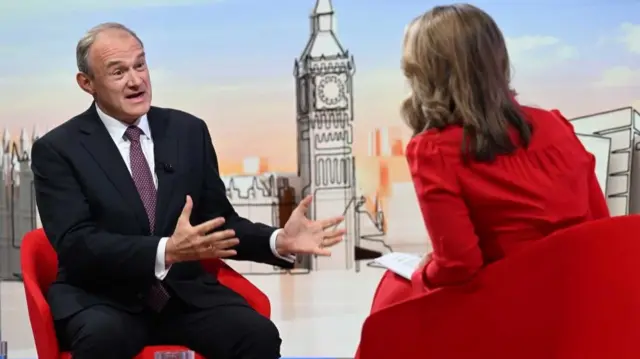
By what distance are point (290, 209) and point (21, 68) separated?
60.9 inches

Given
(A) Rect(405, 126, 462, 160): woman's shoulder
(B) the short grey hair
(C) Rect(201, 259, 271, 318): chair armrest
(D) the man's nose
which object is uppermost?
(B) the short grey hair

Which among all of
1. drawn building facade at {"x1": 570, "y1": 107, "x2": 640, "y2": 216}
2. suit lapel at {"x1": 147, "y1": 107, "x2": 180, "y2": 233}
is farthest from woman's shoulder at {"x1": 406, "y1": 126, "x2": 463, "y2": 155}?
drawn building facade at {"x1": 570, "y1": 107, "x2": 640, "y2": 216}

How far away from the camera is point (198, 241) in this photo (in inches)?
90.4

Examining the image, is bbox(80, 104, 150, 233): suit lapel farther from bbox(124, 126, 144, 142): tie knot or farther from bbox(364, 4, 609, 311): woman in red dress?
bbox(364, 4, 609, 311): woman in red dress

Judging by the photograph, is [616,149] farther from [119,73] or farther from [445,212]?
[119,73]

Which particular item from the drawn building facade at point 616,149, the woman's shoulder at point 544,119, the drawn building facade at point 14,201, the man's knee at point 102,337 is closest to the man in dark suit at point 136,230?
the man's knee at point 102,337

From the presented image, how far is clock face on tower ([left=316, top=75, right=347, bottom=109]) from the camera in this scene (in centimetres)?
406

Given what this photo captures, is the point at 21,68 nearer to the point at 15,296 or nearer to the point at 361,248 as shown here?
the point at 15,296

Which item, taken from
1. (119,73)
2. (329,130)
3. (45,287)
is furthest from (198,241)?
(329,130)

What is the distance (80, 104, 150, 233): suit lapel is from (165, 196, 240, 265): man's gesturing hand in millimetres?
260

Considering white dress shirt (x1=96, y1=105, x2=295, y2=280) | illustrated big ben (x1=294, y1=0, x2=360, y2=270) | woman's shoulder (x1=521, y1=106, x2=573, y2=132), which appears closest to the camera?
woman's shoulder (x1=521, y1=106, x2=573, y2=132)

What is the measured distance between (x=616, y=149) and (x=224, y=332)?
2506 millimetres

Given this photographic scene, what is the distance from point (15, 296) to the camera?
4133 mm

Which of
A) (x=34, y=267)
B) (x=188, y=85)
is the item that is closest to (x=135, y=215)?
(x=34, y=267)
